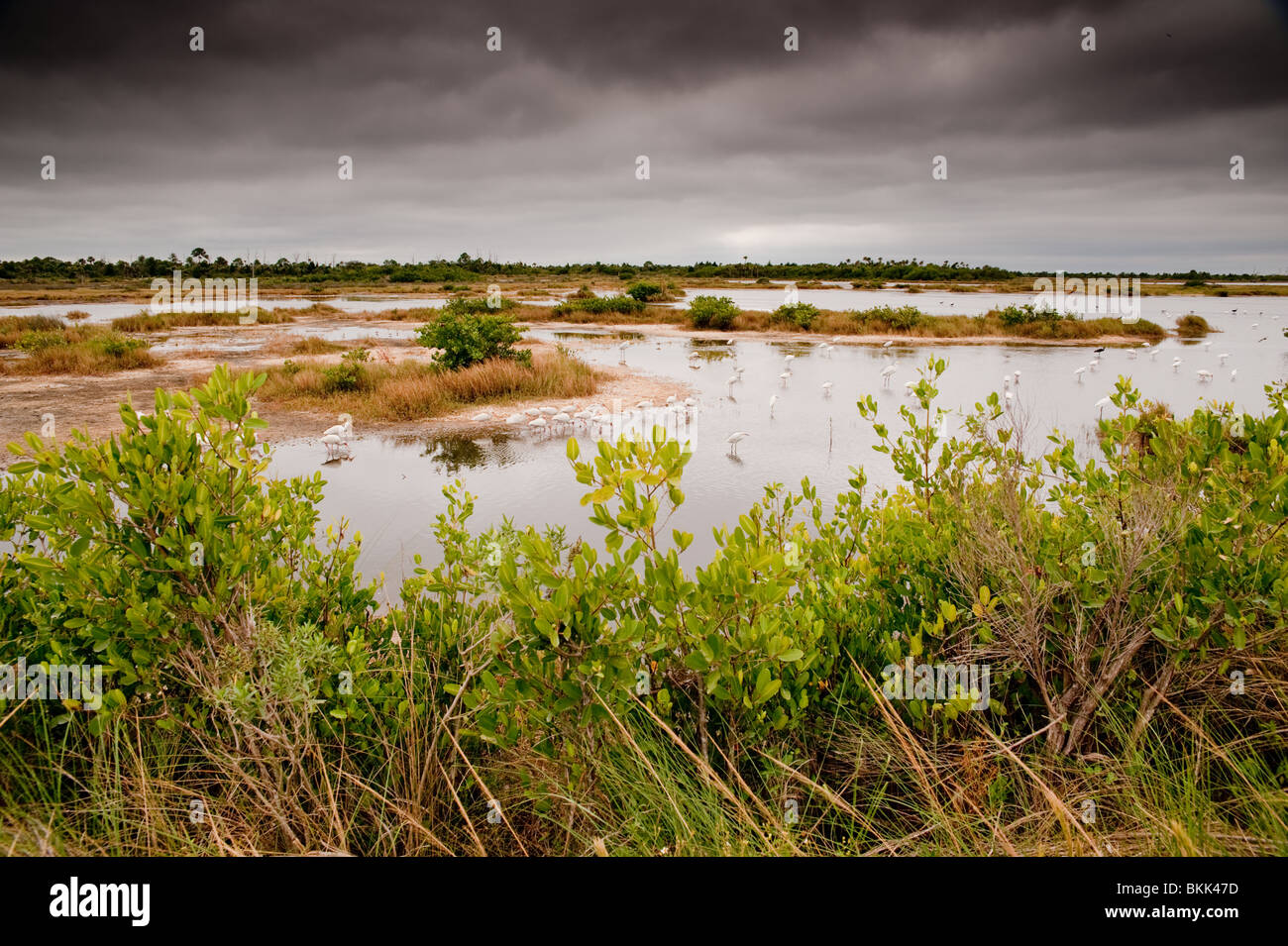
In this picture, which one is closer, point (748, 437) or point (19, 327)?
point (748, 437)

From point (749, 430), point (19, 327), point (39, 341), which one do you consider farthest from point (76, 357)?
point (749, 430)

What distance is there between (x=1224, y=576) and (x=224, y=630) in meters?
3.79

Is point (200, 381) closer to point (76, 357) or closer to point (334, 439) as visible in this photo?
point (76, 357)

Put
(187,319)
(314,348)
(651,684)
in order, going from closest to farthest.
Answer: (651,684), (314,348), (187,319)

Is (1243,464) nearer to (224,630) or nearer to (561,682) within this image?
(561,682)

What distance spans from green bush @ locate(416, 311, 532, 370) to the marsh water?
326 cm

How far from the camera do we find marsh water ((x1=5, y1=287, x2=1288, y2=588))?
7.18m

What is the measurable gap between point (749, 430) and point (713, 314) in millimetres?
18563

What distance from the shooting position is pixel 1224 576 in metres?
2.41

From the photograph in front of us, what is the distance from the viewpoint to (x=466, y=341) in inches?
599

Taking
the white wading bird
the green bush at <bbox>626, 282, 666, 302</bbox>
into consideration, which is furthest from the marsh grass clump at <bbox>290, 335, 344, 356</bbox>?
the green bush at <bbox>626, 282, 666, 302</bbox>

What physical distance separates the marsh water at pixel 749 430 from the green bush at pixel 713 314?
5.33m
